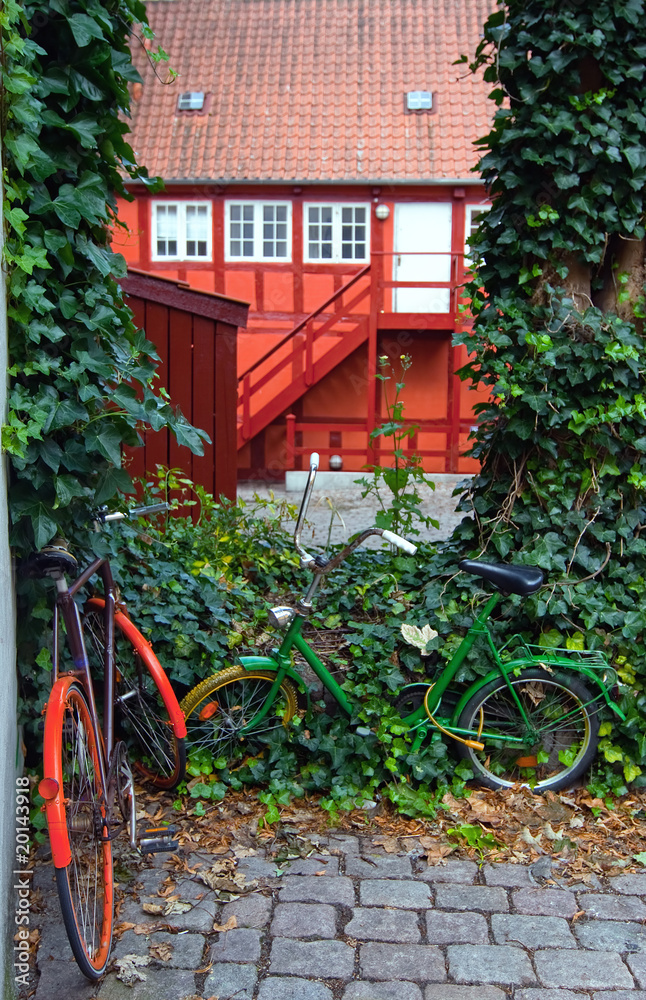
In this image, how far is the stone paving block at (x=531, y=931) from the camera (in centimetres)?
294

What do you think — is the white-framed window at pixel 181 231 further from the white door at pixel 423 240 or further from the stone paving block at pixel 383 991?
the stone paving block at pixel 383 991

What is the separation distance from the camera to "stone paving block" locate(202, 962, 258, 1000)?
269cm

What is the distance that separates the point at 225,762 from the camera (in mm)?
3959

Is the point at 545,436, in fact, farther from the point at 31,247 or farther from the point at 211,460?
the point at 211,460

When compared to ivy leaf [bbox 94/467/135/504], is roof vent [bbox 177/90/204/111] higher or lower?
higher

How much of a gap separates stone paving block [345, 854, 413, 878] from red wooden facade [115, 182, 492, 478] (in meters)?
12.2

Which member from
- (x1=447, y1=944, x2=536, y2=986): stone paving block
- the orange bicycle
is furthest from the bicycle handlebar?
(x1=447, y1=944, x2=536, y2=986): stone paving block

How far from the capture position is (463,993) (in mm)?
2701

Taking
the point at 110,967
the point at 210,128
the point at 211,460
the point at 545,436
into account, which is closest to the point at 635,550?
the point at 545,436

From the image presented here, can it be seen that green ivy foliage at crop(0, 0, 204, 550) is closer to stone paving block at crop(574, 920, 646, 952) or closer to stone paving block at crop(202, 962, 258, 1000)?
stone paving block at crop(202, 962, 258, 1000)

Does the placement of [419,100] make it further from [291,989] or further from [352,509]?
[291,989]

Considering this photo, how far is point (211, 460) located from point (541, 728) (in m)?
4.13

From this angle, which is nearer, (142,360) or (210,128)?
(142,360)

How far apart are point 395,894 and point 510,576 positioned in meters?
1.23
